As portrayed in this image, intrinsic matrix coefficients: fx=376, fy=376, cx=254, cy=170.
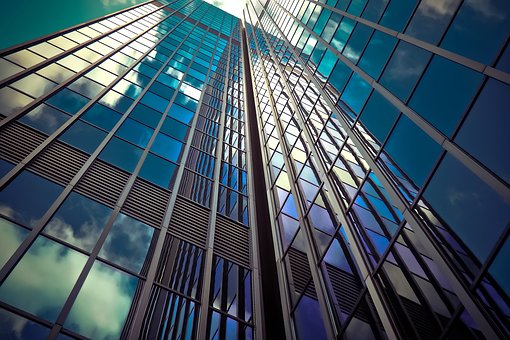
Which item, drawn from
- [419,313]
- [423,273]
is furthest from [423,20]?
[419,313]

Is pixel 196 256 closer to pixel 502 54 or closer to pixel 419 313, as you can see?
pixel 419 313

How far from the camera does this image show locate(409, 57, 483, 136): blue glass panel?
377 inches

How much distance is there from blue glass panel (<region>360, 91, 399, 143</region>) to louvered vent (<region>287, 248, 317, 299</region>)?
576 cm

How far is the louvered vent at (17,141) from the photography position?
14336mm

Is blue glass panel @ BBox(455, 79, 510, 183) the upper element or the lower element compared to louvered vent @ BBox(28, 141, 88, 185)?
upper

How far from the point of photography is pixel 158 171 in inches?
736

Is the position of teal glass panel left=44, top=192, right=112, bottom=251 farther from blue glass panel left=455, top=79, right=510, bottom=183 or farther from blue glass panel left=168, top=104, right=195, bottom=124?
blue glass panel left=455, top=79, right=510, bottom=183

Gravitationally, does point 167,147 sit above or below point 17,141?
above

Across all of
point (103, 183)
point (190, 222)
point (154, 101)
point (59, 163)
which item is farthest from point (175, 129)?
point (59, 163)

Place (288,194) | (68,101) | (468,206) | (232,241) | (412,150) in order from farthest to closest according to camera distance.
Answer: (288,194)
(68,101)
(232,241)
(412,150)
(468,206)

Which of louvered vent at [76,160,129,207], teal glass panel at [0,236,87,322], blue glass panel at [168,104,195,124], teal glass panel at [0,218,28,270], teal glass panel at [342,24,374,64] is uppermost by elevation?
teal glass panel at [342,24,374,64]

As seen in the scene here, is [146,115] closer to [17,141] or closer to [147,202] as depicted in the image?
[147,202]

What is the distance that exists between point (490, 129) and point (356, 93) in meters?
8.44

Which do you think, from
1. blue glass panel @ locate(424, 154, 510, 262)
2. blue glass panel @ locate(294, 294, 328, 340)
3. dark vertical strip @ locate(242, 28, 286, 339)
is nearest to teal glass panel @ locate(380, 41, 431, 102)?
blue glass panel @ locate(424, 154, 510, 262)
